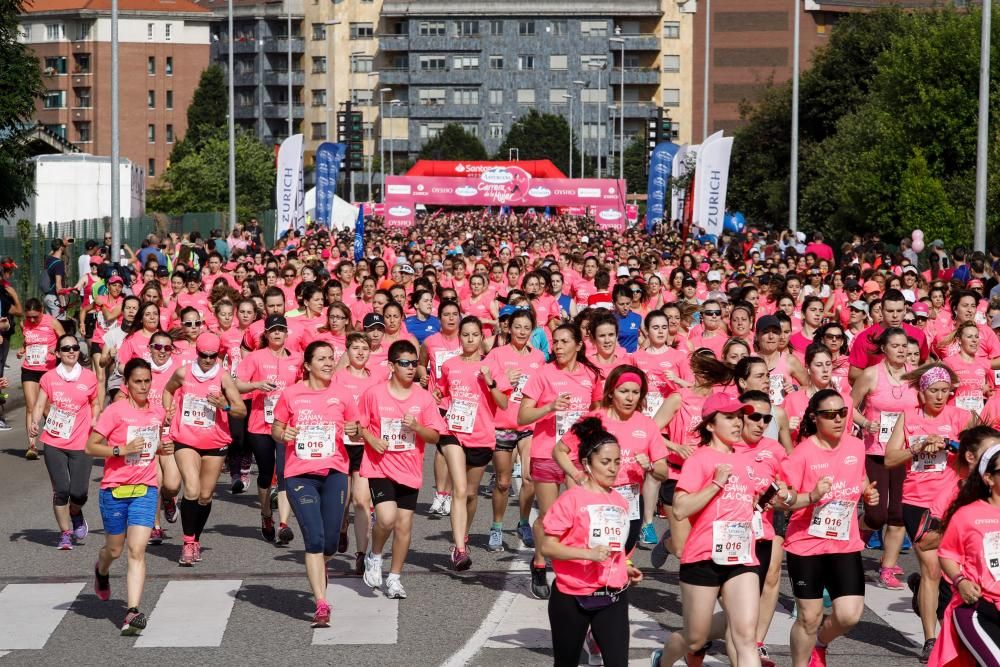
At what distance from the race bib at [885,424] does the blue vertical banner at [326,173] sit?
41.2 meters

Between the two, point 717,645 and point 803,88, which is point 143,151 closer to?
point 803,88

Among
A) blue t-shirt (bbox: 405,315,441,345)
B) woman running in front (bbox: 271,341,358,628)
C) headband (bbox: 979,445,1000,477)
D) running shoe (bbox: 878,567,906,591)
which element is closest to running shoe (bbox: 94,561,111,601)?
woman running in front (bbox: 271,341,358,628)

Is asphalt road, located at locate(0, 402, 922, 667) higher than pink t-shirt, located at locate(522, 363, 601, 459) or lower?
lower

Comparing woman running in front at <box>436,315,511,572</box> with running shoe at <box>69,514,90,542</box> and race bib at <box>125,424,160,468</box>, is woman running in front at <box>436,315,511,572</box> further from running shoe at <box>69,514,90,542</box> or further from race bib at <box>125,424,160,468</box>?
running shoe at <box>69,514,90,542</box>

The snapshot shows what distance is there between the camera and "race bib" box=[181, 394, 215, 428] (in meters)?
12.6

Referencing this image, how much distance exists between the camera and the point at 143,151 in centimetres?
12750

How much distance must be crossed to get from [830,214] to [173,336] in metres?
37.3

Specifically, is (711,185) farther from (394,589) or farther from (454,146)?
(454,146)

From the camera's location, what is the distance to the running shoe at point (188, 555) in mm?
12383

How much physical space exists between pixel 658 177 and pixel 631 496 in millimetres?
43301

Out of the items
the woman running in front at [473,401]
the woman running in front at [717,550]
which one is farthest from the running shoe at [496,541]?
the woman running in front at [717,550]

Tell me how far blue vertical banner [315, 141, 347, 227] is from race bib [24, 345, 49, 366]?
3414 centimetres

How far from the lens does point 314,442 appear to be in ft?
35.3

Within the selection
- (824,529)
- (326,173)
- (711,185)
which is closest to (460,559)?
(824,529)
